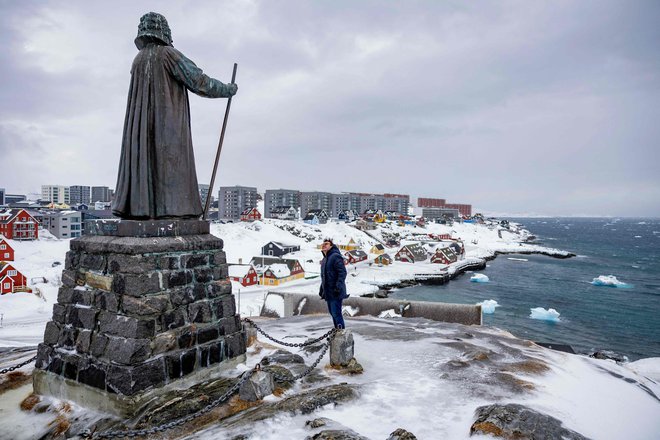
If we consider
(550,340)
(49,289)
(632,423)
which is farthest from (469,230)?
(632,423)

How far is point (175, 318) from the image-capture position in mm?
5465

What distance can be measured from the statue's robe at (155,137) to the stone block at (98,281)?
96cm

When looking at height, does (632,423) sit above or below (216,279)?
below

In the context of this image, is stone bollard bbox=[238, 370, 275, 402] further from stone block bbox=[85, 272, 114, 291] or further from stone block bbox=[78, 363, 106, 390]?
stone block bbox=[85, 272, 114, 291]

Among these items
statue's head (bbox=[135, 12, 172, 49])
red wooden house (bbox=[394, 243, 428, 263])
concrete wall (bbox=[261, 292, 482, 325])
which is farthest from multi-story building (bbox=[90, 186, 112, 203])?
statue's head (bbox=[135, 12, 172, 49])

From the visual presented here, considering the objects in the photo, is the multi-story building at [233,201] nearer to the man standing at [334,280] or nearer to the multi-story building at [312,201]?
the multi-story building at [312,201]

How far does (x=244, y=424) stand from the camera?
14.9 ft

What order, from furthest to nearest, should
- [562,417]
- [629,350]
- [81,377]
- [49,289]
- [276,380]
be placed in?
[49,289]
[629,350]
[276,380]
[81,377]
[562,417]

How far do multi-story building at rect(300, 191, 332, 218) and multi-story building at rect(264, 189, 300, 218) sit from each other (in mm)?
3669

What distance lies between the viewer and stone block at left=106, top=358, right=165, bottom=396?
4.86m

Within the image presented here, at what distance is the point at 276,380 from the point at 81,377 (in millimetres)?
2582

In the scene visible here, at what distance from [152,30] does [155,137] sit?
1.61 m

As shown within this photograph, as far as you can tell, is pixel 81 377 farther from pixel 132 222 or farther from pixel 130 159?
pixel 130 159

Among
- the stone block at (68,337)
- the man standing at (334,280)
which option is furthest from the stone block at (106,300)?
the man standing at (334,280)
